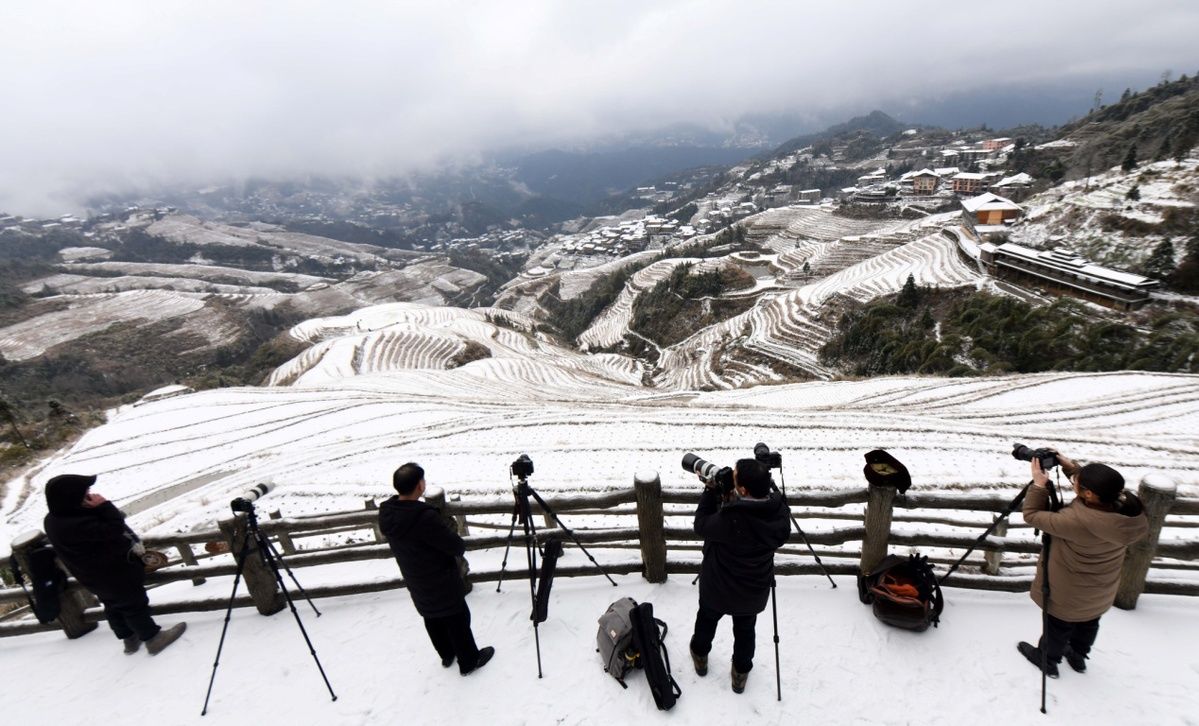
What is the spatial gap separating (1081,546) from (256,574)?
339 inches

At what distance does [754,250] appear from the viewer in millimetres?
102125

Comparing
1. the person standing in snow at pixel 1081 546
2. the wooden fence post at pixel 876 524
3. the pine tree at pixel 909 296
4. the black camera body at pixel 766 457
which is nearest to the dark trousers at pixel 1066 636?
the person standing in snow at pixel 1081 546

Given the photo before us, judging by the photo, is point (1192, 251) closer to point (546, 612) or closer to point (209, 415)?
point (546, 612)

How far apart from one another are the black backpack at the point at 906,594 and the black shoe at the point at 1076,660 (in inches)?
39.0

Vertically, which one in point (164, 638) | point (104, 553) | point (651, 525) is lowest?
point (164, 638)

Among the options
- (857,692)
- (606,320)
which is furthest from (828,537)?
(606,320)

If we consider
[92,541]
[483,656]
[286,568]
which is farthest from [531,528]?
[92,541]

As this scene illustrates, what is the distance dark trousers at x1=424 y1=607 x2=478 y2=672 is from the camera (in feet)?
15.9

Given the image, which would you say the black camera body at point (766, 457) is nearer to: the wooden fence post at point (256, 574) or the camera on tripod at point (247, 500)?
the camera on tripod at point (247, 500)

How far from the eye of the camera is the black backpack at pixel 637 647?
4.47 metres

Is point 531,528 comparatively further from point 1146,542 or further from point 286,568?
point 1146,542

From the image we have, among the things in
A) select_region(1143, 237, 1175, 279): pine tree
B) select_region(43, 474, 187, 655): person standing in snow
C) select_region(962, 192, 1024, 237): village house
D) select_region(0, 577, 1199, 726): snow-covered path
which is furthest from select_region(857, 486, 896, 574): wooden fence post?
select_region(962, 192, 1024, 237): village house

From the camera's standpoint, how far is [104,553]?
5238mm

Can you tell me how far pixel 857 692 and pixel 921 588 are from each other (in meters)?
1.26
